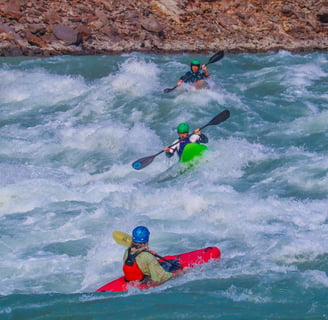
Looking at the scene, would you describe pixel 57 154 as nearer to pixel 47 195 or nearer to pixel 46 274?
pixel 47 195

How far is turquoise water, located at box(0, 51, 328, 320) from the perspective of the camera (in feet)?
19.4

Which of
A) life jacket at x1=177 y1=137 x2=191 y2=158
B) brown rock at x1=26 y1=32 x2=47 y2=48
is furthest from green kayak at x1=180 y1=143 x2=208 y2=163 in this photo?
brown rock at x1=26 y1=32 x2=47 y2=48

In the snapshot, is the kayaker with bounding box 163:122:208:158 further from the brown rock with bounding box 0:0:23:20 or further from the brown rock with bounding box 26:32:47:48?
the brown rock with bounding box 0:0:23:20

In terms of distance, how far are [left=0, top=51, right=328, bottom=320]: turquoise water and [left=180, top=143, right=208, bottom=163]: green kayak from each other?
5.8 inches

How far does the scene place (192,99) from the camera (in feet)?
A: 43.2

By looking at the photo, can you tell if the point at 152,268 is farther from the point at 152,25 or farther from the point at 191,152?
the point at 152,25

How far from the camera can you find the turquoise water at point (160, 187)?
5.91 meters

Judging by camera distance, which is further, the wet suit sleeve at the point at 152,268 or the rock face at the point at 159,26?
the rock face at the point at 159,26

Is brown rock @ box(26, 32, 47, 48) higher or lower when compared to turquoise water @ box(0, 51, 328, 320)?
higher

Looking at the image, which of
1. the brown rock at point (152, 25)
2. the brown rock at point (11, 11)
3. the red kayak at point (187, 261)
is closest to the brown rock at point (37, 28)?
the brown rock at point (11, 11)

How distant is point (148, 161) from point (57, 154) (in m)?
1.93

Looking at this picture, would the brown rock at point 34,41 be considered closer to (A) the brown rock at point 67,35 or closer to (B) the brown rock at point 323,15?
(A) the brown rock at point 67,35

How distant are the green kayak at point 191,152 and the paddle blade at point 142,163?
0.44 metres

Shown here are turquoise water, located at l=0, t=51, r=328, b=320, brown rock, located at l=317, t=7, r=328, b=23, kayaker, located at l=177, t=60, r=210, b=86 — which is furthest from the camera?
brown rock, located at l=317, t=7, r=328, b=23
